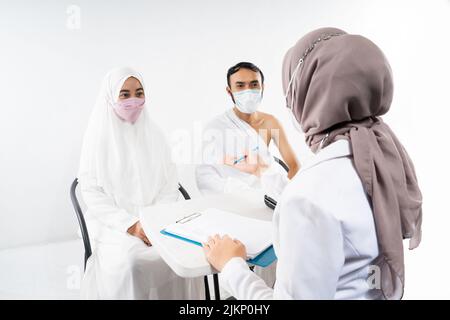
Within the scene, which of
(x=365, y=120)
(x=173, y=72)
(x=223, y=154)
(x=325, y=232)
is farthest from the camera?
(x=223, y=154)

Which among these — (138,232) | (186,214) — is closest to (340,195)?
(186,214)

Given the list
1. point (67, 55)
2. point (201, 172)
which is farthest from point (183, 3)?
point (201, 172)

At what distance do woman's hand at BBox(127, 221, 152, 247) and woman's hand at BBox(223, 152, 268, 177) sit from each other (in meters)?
0.58

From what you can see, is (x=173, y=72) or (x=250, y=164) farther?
(x=250, y=164)

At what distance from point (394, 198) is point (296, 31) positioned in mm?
1408

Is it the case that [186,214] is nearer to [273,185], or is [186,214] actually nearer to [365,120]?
[273,185]

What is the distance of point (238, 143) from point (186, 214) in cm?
72

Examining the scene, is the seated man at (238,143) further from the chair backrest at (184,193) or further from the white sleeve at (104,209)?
the white sleeve at (104,209)

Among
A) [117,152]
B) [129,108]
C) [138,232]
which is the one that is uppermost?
[129,108]

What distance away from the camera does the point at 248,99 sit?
6.28 ft

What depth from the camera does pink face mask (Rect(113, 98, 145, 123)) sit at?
5.08ft

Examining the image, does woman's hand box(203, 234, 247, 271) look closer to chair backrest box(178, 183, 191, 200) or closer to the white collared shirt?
the white collared shirt

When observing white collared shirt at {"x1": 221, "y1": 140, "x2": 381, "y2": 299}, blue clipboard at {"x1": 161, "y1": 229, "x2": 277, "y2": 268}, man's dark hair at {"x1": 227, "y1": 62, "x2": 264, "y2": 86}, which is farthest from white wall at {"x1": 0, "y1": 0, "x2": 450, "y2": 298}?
white collared shirt at {"x1": 221, "y1": 140, "x2": 381, "y2": 299}
